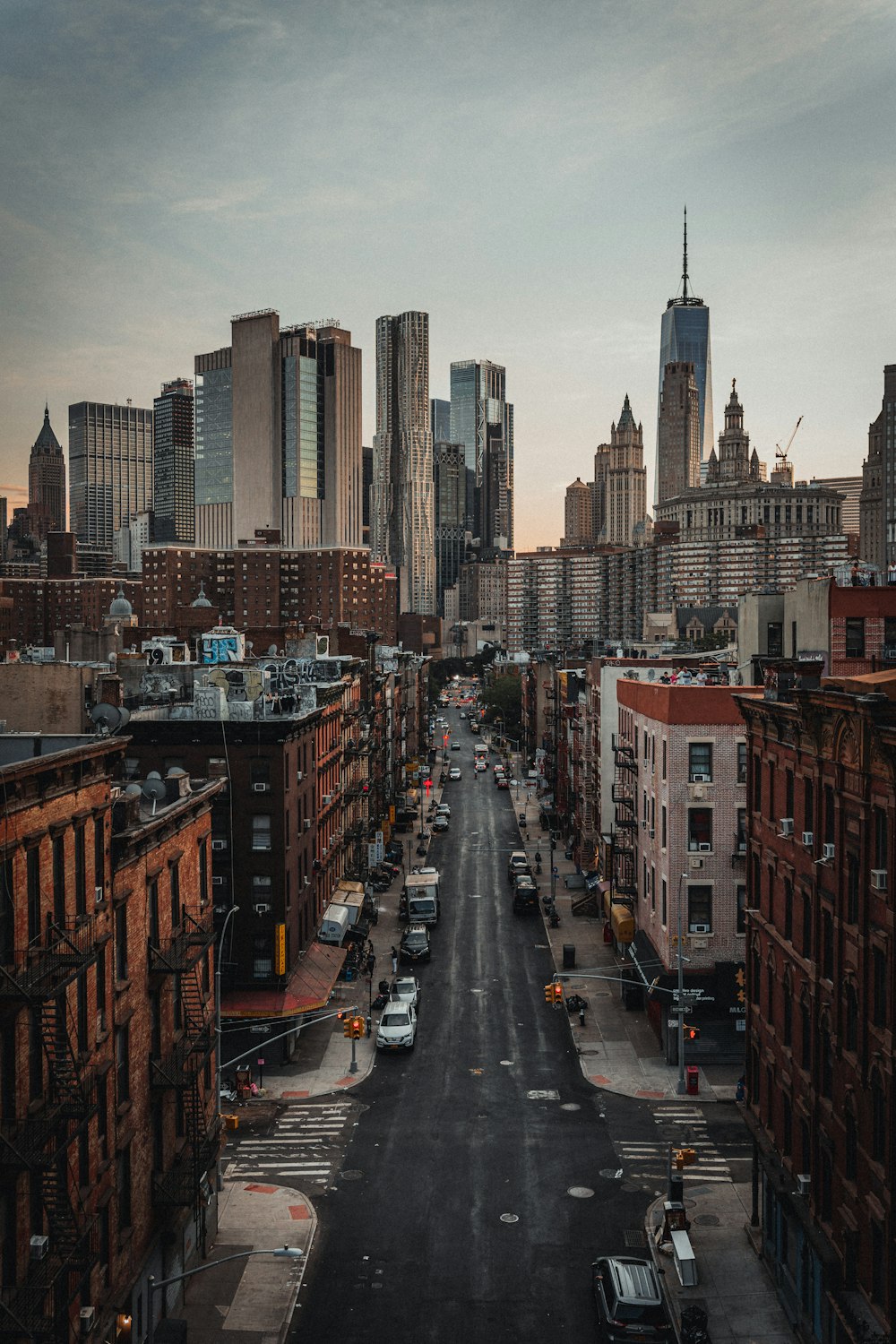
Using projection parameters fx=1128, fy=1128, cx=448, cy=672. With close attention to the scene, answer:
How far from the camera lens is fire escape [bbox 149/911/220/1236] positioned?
31.0m

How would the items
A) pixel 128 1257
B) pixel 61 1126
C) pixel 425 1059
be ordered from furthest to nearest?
pixel 425 1059 < pixel 128 1257 < pixel 61 1126

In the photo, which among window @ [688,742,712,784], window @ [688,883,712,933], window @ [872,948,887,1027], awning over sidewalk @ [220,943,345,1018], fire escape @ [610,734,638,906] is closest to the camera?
window @ [872,948,887,1027]

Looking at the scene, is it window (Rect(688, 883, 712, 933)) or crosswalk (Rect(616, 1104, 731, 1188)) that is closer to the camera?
crosswalk (Rect(616, 1104, 731, 1188))

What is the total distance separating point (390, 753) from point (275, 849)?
66.1m

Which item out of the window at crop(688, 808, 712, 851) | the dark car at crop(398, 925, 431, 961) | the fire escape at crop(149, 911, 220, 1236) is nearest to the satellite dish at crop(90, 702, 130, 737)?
the fire escape at crop(149, 911, 220, 1236)

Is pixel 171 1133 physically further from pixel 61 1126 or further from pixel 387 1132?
pixel 387 1132

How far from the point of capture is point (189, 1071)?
3319cm

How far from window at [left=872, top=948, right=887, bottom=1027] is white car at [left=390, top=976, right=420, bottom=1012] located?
117 feet

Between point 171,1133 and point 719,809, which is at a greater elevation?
point 719,809

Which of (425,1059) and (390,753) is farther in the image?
(390,753)

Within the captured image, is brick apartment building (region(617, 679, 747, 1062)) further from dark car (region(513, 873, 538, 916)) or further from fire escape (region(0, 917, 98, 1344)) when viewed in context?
fire escape (region(0, 917, 98, 1344))

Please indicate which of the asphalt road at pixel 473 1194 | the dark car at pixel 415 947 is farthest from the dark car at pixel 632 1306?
the dark car at pixel 415 947

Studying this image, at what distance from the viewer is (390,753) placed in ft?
394

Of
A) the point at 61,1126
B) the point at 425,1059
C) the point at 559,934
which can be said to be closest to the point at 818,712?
the point at 61,1126
